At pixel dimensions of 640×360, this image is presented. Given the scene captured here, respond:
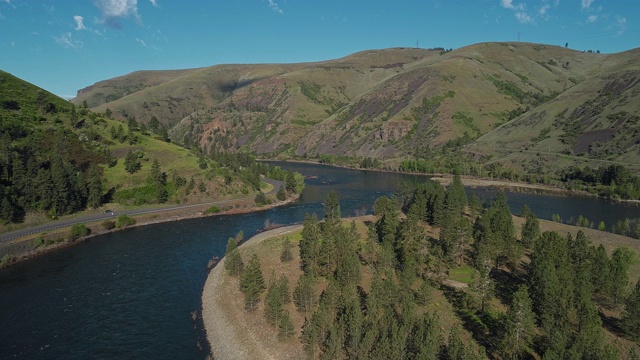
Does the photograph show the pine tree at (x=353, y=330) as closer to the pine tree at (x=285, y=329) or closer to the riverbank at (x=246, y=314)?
the riverbank at (x=246, y=314)

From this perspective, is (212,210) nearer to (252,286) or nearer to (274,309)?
(252,286)

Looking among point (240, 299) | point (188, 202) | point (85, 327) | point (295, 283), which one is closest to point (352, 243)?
point (295, 283)

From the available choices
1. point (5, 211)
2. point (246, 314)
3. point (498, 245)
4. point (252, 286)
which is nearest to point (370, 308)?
point (252, 286)

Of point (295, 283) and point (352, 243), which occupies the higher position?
point (352, 243)

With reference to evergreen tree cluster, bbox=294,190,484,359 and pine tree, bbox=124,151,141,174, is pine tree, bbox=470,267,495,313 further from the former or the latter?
pine tree, bbox=124,151,141,174

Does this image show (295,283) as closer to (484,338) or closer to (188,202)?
(484,338)

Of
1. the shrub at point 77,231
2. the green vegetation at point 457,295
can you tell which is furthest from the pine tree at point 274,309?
the shrub at point 77,231
